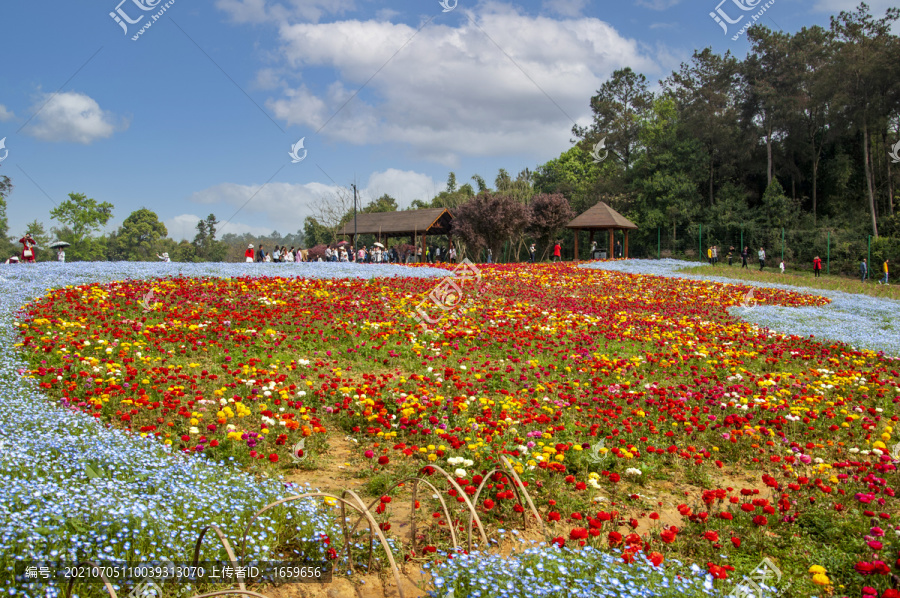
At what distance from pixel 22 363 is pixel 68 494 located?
4.80 meters

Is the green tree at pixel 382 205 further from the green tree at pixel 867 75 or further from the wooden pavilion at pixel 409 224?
the green tree at pixel 867 75

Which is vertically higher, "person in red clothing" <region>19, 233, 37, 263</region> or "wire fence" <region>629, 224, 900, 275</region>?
"wire fence" <region>629, 224, 900, 275</region>

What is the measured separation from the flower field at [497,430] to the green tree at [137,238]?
7961cm

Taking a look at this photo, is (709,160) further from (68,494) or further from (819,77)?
(68,494)

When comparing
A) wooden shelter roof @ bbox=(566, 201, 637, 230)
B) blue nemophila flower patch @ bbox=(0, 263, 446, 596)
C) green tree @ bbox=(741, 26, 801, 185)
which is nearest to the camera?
blue nemophila flower patch @ bbox=(0, 263, 446, 596)

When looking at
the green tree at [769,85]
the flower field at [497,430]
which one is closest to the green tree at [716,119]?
the green tree at [769,85]

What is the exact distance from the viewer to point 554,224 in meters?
41.1

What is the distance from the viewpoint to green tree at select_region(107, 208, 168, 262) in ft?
270

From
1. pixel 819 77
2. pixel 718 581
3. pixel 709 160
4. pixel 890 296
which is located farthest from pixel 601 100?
pixel 718 581

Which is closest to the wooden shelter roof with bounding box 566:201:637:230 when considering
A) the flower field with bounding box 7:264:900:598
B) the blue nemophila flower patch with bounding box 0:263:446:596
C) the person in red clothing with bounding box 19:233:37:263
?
the flower field with bounding box 7:264:900:598

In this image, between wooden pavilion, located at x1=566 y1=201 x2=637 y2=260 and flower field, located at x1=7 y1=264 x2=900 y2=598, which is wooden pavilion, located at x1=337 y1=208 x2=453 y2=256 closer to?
wooden pavilion, located at x1=566 y1=201 x2=637 y2=260

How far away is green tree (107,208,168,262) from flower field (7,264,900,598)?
7961cm

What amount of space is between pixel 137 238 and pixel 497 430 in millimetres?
90550

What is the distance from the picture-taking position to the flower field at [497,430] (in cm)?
333
